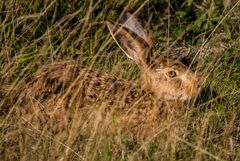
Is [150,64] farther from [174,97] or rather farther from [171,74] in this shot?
[174,97]

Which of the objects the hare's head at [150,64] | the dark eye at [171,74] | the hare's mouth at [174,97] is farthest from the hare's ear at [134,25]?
the hare's mouth at [174,97]

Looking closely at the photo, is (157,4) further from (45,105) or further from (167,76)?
(45,105)

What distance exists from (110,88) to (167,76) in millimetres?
553

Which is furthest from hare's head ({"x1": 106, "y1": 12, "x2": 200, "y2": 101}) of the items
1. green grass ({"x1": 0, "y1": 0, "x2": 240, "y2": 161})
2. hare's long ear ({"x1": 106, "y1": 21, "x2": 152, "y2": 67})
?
green grass ({"x1": 0, "y1": 0, "x2": 240, "y2": 161})

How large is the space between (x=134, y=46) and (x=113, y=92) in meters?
0.49

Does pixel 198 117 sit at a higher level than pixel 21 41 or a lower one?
lower

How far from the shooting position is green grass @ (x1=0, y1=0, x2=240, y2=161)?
168 inches

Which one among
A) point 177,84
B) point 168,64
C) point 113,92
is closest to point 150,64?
point 168,64

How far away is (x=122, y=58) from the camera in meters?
6.01

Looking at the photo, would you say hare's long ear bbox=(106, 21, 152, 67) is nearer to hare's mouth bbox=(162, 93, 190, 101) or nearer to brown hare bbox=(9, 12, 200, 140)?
brown hare bbox=(9, 12, 200, 140)

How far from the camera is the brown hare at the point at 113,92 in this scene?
16.0ft

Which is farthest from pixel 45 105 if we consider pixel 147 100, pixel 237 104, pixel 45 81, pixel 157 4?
pixel 157 4

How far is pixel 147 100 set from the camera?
5.49m

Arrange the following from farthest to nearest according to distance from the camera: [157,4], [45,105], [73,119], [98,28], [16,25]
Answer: [157,4] < [98,28] < [16,25] < [45,105] < [73,119]
